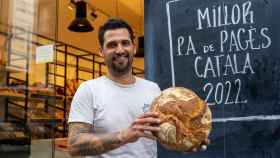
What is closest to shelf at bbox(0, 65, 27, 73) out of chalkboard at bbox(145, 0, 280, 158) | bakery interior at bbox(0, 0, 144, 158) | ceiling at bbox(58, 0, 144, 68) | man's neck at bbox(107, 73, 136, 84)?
bakery interior at bbox(0, 0, 144, 158)

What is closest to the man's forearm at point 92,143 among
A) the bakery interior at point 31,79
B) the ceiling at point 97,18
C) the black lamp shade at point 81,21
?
the bakery interior at point 31,79

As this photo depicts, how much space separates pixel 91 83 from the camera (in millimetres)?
2174

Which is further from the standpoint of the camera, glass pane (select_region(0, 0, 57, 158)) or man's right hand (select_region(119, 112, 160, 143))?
glass pane (select_region(0, 0, 57, 158))

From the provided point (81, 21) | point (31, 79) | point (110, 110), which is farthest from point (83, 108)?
point (81, 21)

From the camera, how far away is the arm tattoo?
6.43 feet

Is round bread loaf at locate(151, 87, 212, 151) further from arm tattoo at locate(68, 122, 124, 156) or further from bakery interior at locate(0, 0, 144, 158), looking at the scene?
bakery interior at locate(0, 0, 144, 158)

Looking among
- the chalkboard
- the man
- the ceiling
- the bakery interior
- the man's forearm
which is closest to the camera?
the man's forearm

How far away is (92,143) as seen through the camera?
2025mm

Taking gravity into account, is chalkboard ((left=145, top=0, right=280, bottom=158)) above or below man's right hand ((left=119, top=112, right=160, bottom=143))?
above

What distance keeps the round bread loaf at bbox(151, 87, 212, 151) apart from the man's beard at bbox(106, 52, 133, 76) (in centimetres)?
32

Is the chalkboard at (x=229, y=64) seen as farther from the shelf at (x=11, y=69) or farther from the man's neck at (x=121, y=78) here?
the shelf at (x=11, y=69)

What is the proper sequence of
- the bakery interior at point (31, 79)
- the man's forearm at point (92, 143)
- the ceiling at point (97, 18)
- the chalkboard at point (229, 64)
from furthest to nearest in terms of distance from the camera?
the ceiling at point (97, 18), the bakery interior at point (31, 79), the chalkboard at point (229, 64), the man's forearm at point (92, 143)

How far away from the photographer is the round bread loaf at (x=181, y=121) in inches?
70.8

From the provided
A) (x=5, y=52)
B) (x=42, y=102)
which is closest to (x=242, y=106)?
(x=42, y=102)
